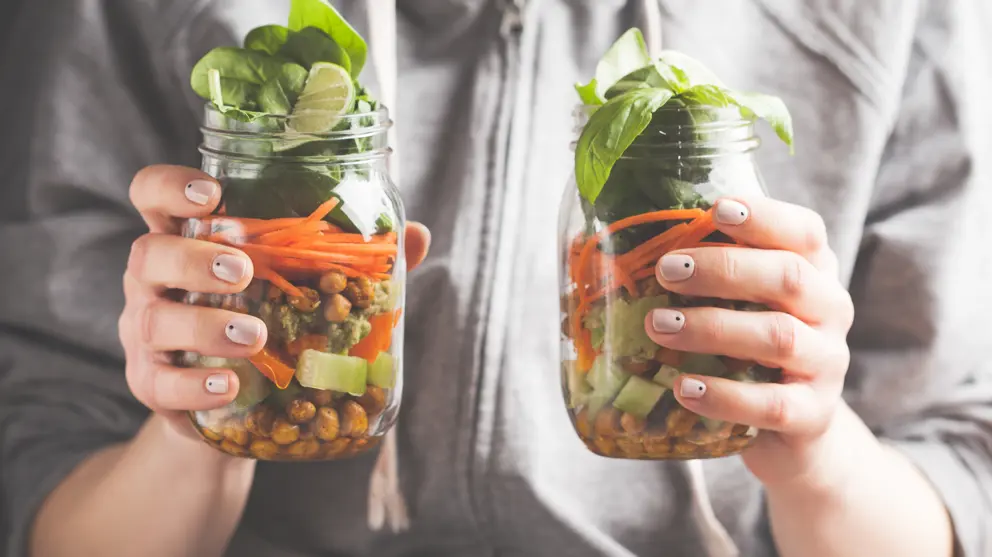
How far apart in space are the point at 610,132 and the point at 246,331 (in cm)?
25

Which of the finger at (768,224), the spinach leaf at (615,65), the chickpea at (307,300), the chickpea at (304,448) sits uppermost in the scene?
the spinach leaf at (615,65)

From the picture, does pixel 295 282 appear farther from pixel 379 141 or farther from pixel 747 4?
pixel 747 4

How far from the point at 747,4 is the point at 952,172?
0.25m

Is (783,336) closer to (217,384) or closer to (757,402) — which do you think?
(757,402)

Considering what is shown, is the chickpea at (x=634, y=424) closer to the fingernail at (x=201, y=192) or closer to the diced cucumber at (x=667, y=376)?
the diced cucumber at (x=667, y=376)

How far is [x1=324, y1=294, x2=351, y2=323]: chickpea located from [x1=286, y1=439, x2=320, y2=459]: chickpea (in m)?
0.08

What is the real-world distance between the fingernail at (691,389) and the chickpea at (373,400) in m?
0.20

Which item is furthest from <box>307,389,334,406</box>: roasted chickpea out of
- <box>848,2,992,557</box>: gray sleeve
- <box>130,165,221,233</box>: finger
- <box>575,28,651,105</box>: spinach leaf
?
<box>848,2,992,557</box>: gray sleeve

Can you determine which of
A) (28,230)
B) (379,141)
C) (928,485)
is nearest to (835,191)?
(928,485)

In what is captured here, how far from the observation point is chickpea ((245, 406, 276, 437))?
632 millimetres

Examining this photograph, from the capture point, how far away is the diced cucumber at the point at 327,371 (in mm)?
615

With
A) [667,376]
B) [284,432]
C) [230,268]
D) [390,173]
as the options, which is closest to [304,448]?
[284,432]

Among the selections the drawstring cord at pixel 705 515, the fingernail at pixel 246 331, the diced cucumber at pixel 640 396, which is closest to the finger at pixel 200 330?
the fingernail at pixel 246 331

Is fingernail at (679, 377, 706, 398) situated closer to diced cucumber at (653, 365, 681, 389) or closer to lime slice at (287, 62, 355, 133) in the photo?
diced cucumber at (653, 365, 681, 389)
